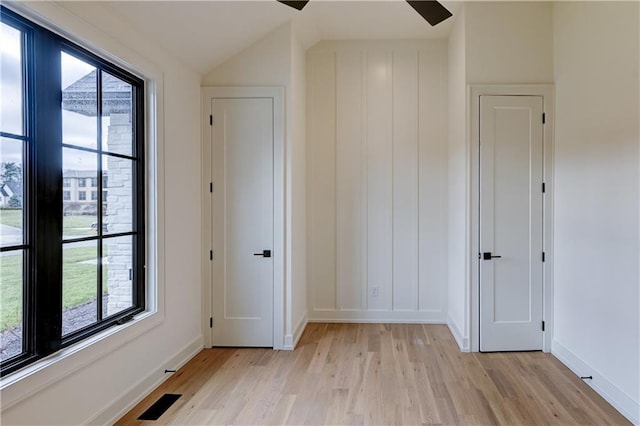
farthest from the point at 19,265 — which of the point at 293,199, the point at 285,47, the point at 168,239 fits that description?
the point at 285,47

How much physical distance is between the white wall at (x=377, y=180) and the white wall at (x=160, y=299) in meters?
1.46

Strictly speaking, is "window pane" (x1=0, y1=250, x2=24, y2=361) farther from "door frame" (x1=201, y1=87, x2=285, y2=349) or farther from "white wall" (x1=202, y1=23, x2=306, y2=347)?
"white wall" (x1=202, y1=23, x2=306, y2=347)

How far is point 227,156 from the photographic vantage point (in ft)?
11.5

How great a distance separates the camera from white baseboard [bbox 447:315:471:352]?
3435 millimetres

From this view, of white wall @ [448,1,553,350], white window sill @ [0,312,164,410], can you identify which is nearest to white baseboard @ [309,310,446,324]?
white wall @ [448,1,553,350]

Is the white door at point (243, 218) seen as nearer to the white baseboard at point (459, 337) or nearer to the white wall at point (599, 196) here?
the white baseboard at point (459, 337)

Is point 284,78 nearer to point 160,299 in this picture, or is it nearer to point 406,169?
point 406,169

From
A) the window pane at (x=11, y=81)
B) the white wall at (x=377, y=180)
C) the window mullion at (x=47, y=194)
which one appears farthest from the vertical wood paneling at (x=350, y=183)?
the window pane at (x=11, y=81)

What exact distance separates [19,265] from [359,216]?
316 centimetres

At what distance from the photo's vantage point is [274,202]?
3479 millimetres

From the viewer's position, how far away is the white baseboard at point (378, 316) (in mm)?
4230

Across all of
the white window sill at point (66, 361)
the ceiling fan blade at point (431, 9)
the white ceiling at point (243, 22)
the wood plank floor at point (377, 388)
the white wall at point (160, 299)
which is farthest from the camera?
the white ceiling at point (243, 22)

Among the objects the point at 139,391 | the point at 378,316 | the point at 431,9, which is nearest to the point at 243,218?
the point at 139,391

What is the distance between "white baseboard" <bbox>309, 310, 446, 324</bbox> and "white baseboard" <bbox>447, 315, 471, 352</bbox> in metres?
0.21
